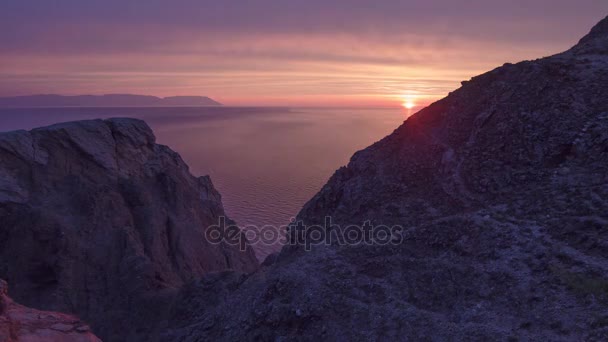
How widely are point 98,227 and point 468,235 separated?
57.3 feet

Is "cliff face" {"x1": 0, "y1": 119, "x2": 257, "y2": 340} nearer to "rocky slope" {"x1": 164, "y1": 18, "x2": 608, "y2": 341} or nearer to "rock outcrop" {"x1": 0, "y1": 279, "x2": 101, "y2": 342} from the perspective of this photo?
"rocky slope" {"x1": 164, "y1": 18, "x2": 608, "y2": 341}

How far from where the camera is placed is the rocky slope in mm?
11008

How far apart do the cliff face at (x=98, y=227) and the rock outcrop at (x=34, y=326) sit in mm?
5642

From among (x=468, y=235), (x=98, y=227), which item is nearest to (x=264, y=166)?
(x=98, y=227)

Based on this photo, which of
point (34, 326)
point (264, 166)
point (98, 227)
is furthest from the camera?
point (264, 166)

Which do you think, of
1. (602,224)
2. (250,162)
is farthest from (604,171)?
(250,162)

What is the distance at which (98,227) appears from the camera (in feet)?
72.8

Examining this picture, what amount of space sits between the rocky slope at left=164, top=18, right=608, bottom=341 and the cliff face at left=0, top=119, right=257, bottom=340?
359 centimetres

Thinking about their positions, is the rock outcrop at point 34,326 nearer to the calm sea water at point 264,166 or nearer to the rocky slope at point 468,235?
the rocky slope at point 468,235

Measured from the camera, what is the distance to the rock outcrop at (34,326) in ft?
38.3

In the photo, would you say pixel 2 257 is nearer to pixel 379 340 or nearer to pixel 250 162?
pixel 379 340

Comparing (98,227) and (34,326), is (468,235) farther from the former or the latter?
(98,227)

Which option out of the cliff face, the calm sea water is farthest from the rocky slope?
A: the calm sea water

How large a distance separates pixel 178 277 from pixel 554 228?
17880 millimetres
